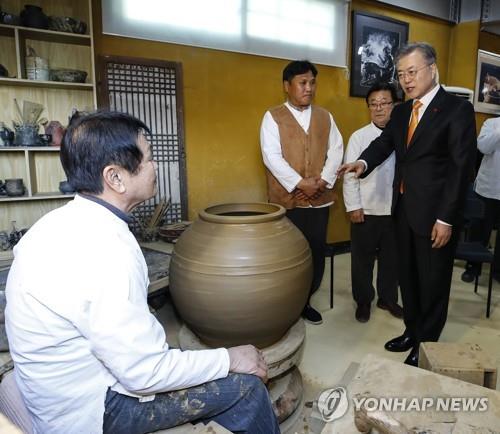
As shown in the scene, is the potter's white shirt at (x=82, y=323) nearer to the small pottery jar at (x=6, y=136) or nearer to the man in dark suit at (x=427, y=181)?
the man in dark suit at (x=427, y=181)

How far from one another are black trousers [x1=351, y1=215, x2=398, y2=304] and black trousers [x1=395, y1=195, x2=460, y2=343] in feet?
1.80

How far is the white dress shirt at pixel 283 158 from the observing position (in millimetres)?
2545

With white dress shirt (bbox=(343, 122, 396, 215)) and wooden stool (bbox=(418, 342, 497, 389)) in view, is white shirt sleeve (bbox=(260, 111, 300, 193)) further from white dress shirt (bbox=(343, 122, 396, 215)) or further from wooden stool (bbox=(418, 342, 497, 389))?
wooden stool (bbox=(418, 342, 497, 389))

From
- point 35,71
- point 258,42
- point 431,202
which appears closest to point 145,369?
point 431,202

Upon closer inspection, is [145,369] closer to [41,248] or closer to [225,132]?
[41,248]

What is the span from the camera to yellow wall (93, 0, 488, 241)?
323cm

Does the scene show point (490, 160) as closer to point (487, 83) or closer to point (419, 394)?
point (487, 83)

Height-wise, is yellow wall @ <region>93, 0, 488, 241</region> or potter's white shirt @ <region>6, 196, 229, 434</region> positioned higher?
yellow wall @ <region>93, 0, 488, 241</region>

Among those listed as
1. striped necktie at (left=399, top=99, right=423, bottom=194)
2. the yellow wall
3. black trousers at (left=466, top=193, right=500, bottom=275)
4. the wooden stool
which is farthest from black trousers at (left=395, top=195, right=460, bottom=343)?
the yellow wall

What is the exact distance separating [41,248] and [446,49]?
529cm

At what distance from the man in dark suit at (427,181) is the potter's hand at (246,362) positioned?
3.68ft

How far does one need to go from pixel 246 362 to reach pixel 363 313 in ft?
5.77

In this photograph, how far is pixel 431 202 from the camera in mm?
1944

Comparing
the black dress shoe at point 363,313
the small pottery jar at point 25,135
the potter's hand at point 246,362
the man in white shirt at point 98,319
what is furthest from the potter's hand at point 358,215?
the small pottery jar at point 25,135
